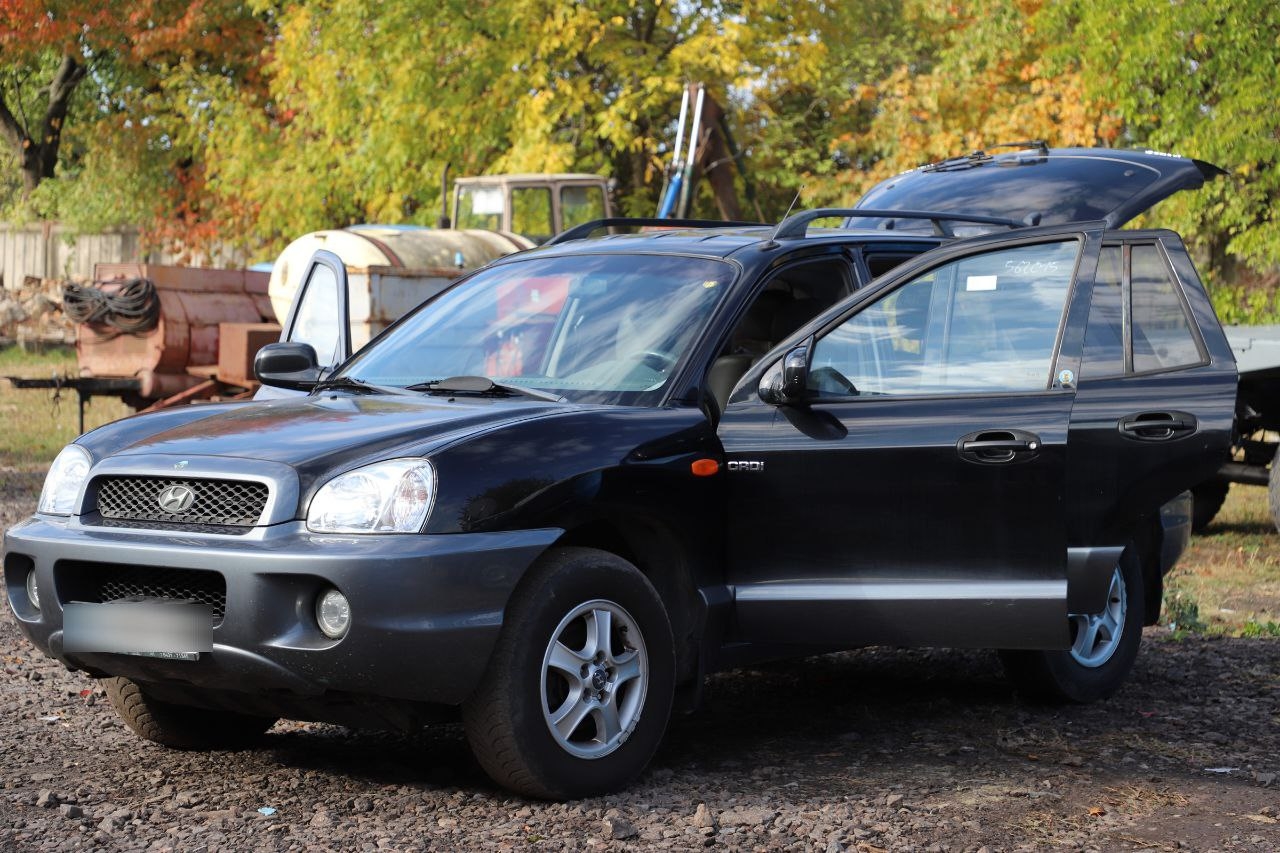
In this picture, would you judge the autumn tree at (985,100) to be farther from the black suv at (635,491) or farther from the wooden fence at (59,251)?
the wooden fence at (59,251)

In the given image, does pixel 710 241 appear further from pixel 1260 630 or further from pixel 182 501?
pixel 1260 630

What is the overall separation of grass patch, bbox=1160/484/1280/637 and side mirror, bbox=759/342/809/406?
11.7 feet

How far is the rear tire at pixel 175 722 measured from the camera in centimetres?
544

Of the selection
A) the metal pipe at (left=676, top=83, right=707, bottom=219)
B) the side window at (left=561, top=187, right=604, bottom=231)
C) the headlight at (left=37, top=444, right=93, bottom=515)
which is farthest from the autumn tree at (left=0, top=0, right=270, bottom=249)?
the headlight at (left=37, top=444, right=93, bottom=515)

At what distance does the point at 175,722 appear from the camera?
5480 mm

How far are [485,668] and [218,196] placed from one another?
28.4 m

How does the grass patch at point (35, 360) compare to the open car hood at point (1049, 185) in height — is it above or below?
below

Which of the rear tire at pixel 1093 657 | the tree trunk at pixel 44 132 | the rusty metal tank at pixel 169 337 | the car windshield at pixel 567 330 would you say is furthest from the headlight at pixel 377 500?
the tree trunk at pixel 44 132

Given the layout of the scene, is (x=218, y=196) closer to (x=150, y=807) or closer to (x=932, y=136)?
(x=932, y=136)

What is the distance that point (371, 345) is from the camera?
247 inches

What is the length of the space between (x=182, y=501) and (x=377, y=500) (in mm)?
598

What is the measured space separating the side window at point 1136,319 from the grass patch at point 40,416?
33.9ft

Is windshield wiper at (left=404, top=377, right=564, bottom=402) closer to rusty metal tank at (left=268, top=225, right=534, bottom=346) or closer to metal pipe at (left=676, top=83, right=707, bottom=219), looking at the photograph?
rusty metal tank at (left=268, top=225, right=534, bottom=346)

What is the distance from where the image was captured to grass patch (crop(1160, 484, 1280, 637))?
816 cm
